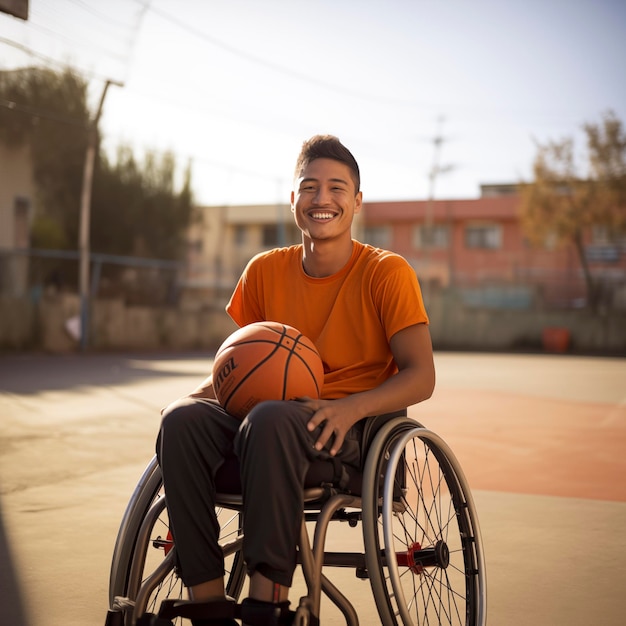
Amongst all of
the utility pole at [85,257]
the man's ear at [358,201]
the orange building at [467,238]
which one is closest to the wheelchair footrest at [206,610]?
the man's ear at [358,201]

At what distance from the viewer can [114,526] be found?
471 cm

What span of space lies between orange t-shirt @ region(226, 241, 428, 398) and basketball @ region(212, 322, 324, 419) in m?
0.14

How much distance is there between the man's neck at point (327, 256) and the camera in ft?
9.96

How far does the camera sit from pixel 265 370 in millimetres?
2680

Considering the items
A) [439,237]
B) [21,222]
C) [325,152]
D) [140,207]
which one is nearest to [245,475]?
[325,152]

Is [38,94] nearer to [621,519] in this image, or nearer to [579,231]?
[579,231]

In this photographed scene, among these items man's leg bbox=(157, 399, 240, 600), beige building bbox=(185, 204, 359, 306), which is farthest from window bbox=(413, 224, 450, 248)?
man's leg bbox=(157, 399, 240, 600)

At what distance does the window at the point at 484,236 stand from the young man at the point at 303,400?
137ft

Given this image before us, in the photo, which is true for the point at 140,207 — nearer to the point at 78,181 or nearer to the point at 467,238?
the point at 78,181

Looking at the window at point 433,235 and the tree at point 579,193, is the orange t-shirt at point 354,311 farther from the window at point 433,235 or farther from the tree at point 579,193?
the window at point 433,235

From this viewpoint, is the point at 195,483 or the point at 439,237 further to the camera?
the point at 439,237

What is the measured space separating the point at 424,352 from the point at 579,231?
31.5 meters

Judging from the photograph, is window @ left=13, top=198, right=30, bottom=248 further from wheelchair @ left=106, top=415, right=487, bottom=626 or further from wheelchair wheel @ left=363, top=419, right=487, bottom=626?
wheelchair wheel @ left=363, top=419, right=487, bottom=626

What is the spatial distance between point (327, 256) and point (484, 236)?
138 feet
